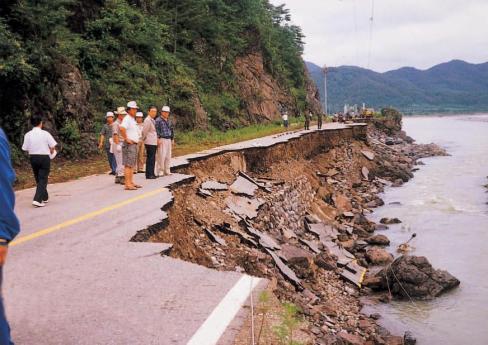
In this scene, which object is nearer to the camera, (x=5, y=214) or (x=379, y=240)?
(x=5, y=214)

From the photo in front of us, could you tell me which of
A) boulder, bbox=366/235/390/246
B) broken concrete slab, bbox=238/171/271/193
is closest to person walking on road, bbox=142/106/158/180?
broken concrete slab, bbox=238/171/271/193

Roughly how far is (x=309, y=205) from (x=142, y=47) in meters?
12.4

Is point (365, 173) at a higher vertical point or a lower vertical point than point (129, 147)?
lower

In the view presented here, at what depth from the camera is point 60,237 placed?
21.7 ft

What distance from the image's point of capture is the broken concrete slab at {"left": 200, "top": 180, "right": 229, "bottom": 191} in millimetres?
12859

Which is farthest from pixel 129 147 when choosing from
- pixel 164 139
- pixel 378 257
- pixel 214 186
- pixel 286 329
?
pixel 378 257

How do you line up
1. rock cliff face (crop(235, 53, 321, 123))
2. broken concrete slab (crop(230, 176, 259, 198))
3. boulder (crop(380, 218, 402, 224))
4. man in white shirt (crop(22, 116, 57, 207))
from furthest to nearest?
1. rock cliff face (crop(235, 53, 321, 123))
2. boulder (crop(380, 218, 402, 224))
3. broken concrete slab (crop(230, 176, 259, 198))
4. man in white shirt (crop(22, 116, 57, 207))

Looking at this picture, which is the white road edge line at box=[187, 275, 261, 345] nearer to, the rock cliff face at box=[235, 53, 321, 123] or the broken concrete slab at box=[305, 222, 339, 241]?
the broken concrete slab at box=[305, 222, 339, 241]

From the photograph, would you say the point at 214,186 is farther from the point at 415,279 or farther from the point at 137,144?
the point at 415,279

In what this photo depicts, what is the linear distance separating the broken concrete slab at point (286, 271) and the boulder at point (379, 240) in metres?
7.93

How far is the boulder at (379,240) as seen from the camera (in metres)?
17.0

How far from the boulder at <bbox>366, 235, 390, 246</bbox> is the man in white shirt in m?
12.5

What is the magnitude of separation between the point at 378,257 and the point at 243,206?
5.11 metres

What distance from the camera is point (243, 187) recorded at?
15.0 m
